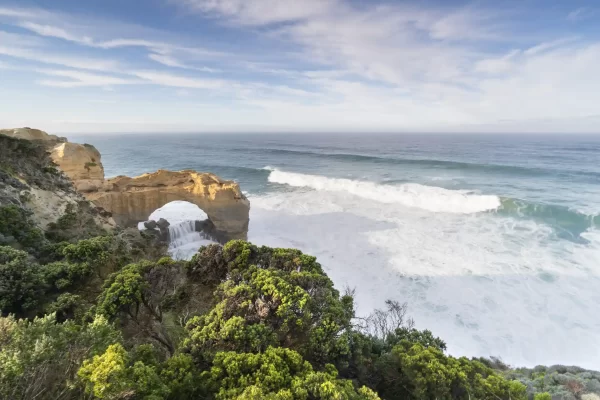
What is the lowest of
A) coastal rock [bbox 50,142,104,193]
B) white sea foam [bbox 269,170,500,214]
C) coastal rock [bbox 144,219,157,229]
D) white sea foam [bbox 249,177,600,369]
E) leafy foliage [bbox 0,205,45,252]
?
white sea foam [bbox 249,177,600,369]

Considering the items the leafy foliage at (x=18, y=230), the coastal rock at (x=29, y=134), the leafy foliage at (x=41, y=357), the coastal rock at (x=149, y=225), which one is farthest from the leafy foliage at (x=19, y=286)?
the coastal rock at (x=149, y=225)

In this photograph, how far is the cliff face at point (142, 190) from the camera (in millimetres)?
15820

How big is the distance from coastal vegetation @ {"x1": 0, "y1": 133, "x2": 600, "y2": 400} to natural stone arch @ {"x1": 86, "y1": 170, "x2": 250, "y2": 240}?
756cm

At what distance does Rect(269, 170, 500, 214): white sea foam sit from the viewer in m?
24.9

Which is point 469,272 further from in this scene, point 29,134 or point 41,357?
point 29,134

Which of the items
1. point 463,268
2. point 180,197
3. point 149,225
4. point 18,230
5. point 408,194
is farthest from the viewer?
point 408,194

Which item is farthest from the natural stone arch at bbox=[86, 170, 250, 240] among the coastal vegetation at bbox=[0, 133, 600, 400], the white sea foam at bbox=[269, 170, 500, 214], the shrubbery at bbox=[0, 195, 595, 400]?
the white sea foam at bbox=[269, 170, 500, 214]

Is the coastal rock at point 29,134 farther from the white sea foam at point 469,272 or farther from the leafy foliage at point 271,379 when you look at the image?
the leafy foliage at point 271,379

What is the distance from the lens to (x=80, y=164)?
16.1 m

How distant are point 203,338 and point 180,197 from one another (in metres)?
14.3

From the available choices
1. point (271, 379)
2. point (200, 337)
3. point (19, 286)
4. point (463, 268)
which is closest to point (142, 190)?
point (19, 286)

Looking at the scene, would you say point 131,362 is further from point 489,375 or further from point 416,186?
point 416,186

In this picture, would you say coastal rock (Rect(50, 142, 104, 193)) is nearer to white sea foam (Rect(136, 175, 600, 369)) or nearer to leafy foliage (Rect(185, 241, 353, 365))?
white sea foam (Rect(136, 175, 600, 369))

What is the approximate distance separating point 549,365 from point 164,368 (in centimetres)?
1244
